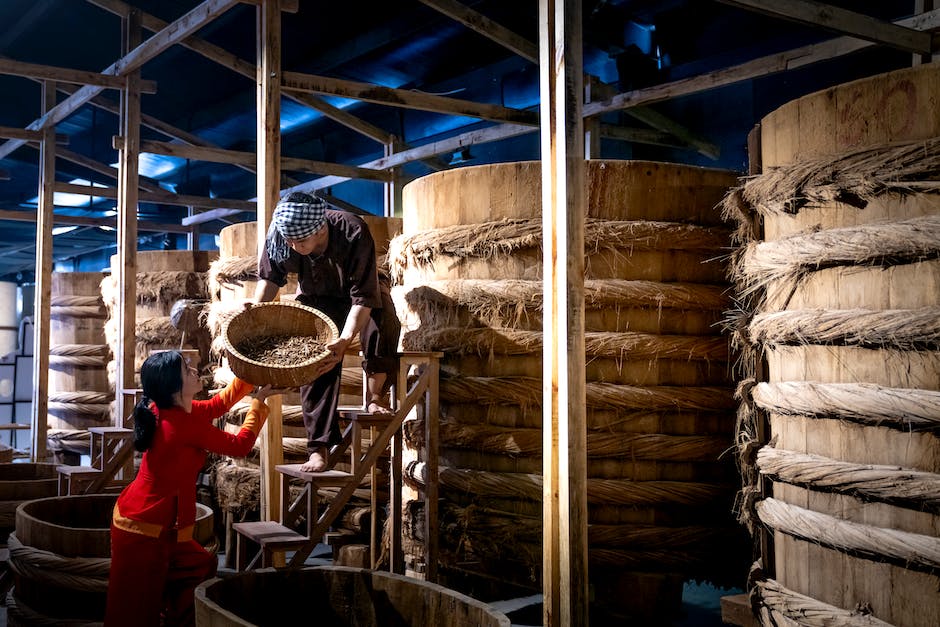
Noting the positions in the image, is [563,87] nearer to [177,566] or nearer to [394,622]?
[394,622]

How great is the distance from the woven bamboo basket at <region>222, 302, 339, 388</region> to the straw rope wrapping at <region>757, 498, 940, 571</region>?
1976 millimetres

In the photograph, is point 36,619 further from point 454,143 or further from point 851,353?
point 454,143

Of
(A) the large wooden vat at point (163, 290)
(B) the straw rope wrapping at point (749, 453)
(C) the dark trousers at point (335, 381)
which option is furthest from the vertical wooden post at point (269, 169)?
(A) the large wooden vat at point (163, 290)

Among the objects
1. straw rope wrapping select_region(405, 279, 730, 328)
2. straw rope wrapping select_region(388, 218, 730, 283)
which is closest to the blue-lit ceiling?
straw rope wrapping select_region(388, 218, 730, 283)

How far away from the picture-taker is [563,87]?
8.95 feet

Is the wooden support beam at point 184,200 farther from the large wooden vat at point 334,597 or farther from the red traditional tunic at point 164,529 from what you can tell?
the large wooden vat at point 334,597

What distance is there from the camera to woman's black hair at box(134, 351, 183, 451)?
12.2ft

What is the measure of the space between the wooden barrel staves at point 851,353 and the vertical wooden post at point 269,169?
102 inches

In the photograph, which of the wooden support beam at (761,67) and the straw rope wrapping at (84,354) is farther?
the straw rope wrapping at (84,354)

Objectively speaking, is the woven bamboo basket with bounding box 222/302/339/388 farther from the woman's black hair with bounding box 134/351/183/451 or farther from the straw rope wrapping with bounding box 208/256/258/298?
the straw rope wrapping with bounding box 208/256/258/298

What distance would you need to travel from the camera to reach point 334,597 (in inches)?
134

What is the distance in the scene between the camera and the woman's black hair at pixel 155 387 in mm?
3715

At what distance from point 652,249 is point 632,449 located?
94cm

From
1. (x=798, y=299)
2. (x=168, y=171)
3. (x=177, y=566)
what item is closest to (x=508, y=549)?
(x=177, y=566)
